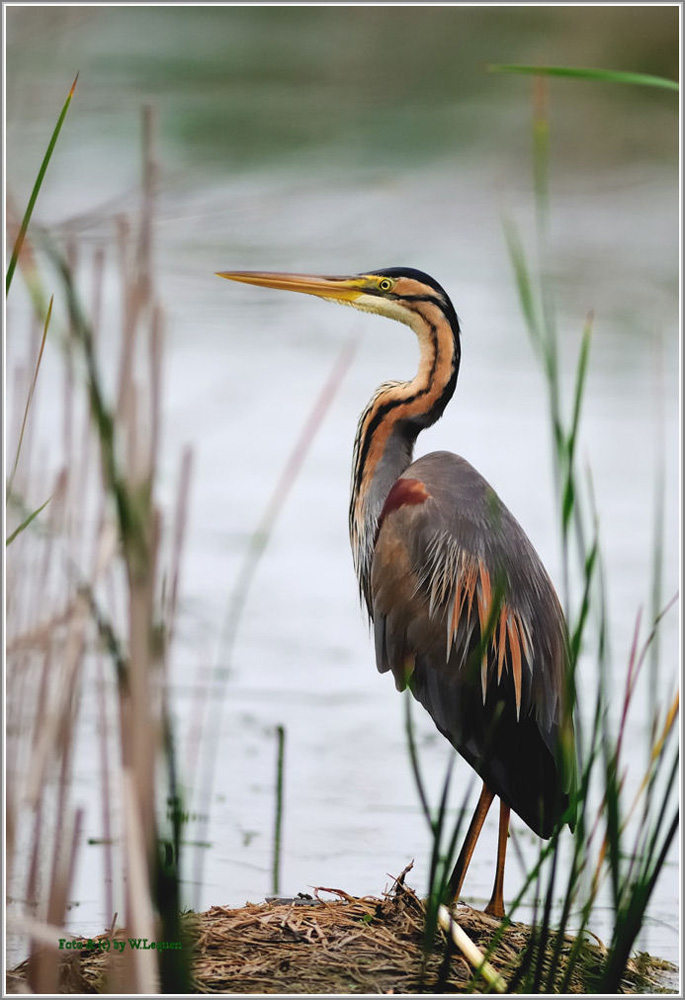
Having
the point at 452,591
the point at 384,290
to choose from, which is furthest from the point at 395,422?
the point at 452,591

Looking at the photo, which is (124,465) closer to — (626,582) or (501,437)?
(626,582)

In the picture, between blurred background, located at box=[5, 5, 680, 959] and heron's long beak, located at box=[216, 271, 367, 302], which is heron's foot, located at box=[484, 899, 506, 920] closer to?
blurred background, located at box=[5, 5, 680, 959]

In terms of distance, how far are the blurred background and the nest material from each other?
0.34m

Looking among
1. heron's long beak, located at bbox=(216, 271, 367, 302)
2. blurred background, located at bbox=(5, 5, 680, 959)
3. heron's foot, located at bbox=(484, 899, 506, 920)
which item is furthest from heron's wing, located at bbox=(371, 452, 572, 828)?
blurred background, located at bbox=(5, 5, 680, 959)

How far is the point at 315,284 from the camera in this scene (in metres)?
2.65

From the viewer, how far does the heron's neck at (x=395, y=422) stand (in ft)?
8.66

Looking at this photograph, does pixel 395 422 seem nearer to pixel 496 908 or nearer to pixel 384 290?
pixel 384 290

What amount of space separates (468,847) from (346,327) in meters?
4.49

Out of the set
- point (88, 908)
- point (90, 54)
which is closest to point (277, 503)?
point (88, 908)

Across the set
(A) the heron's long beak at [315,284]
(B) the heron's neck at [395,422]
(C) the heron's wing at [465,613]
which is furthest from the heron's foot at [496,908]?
(A) the heron's long beak at [315,284]

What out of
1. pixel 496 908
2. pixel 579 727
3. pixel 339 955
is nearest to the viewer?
pixel 579 727

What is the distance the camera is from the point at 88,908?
8.43ft

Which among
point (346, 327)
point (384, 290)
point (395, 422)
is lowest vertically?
point (395, 422)

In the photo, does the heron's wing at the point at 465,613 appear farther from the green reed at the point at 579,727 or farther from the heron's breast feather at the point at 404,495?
the green reed at the point at 579,727
